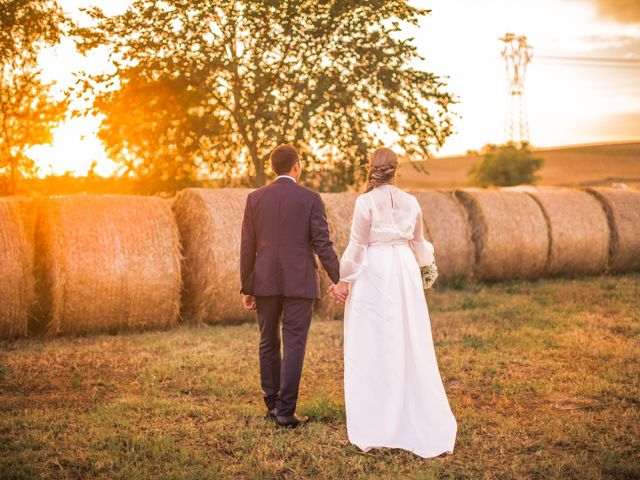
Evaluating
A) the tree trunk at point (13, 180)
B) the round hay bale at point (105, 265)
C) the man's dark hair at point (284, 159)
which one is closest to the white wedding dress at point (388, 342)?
the man's dark hair at point (284, 159)

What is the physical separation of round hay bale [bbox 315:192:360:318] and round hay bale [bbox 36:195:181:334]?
6.74ft

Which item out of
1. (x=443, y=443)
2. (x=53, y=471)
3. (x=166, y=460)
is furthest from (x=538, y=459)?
(x=53, y=471)

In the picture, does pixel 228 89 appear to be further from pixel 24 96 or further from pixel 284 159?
pixel 284 159

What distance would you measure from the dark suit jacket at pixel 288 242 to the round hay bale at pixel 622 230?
10.6 meters

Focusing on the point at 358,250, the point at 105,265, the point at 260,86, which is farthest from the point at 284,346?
the point at 260,86

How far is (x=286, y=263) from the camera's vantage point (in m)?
5.56

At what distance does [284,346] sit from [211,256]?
4254 mm

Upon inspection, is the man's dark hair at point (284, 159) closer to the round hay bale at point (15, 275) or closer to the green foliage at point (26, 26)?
the round hay bale at point (15, 275)

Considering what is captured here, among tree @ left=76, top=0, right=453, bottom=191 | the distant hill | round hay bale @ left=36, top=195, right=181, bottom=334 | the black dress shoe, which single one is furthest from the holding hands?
the distant hill

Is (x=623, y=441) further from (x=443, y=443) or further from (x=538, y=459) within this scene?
(x=443, y=443)

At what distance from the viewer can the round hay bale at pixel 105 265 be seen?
8.79m

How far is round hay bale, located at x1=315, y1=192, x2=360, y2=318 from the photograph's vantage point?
10344 mm

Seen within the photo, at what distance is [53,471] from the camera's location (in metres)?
4.70

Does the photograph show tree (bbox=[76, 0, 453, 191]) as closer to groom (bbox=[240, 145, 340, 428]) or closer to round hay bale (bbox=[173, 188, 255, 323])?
round hay bale (bbox=[173, 188, 255, 323])
